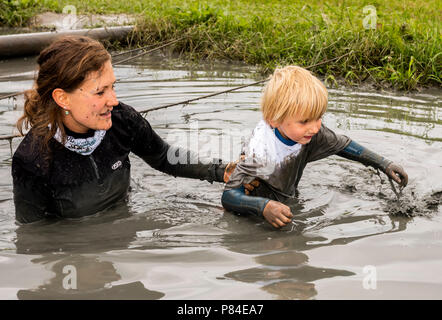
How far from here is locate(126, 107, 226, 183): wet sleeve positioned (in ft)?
12.7

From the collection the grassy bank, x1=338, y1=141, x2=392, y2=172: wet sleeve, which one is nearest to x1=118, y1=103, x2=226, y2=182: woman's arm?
x1=338, y1=141, x2=392, y2=172: wet sleeve

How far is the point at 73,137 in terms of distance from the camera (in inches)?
131

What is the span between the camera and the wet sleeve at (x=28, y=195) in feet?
10.7

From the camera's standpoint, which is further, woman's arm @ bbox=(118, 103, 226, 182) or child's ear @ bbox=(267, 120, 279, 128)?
woman's arm @ bbox=(118, 103, 226, 182)

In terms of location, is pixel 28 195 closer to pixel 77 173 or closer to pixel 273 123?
pixel 77 173

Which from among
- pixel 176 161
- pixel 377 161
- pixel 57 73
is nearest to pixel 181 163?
pixel 176 161

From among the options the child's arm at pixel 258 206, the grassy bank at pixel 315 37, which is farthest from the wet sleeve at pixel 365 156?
the grassy bank at pixel 315 37

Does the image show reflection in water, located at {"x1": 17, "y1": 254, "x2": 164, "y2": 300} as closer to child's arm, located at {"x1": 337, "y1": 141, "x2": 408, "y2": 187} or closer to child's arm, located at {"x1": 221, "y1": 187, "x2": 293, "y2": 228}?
child's arm, located at {"x1": 221, "y1": 187, "x2": 293, "y2": 228}

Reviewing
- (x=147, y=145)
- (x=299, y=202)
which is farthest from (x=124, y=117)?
(x=299, y=202)

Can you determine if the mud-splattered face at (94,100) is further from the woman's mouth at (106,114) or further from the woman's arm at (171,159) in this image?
the woman's arm at (171,159)

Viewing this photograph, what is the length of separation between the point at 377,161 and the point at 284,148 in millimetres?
654

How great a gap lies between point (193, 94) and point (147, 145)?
2658mm

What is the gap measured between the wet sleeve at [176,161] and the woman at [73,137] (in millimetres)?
142
